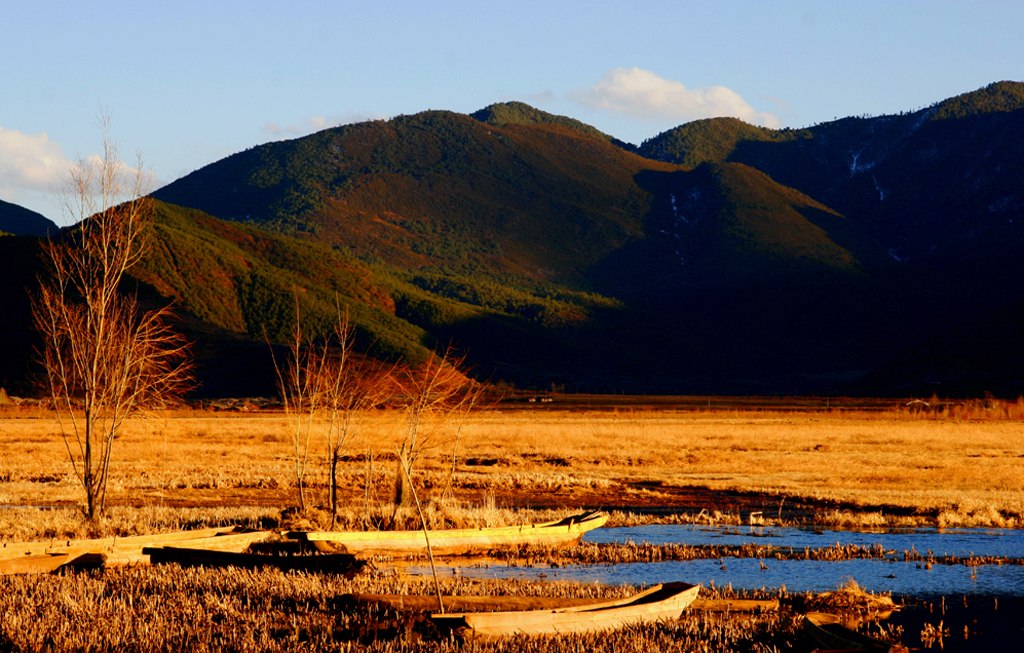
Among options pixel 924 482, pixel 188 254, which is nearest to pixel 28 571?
pixel 924 482

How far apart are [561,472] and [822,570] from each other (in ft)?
67.0

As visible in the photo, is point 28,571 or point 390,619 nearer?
point 390,619

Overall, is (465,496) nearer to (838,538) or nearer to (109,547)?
(838,538)

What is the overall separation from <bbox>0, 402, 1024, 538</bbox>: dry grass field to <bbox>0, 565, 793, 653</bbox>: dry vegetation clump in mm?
6439

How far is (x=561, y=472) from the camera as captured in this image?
4312 centimetres

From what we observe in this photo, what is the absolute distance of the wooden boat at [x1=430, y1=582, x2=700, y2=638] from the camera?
1518 cm

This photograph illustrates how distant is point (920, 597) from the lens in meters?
20.7

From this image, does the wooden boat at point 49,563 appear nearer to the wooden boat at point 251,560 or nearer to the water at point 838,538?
the wooden boat at point 251,560

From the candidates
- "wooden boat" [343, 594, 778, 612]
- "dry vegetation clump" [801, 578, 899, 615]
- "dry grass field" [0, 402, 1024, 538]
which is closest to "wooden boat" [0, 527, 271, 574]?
"dry grass field" [0, 402, 1024, 538]

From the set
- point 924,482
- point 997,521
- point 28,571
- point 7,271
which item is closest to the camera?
point 28,571

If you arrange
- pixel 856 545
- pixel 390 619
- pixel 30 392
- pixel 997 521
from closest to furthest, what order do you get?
pixel 390 619, pixel 856 545, pixel 997 521, pixel 30 392

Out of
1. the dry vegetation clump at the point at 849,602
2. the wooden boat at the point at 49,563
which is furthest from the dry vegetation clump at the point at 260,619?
the dry vegetation clump at the point at 849,602

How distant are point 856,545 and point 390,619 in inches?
509

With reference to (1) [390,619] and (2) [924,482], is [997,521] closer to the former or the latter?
(2) [924,482]
